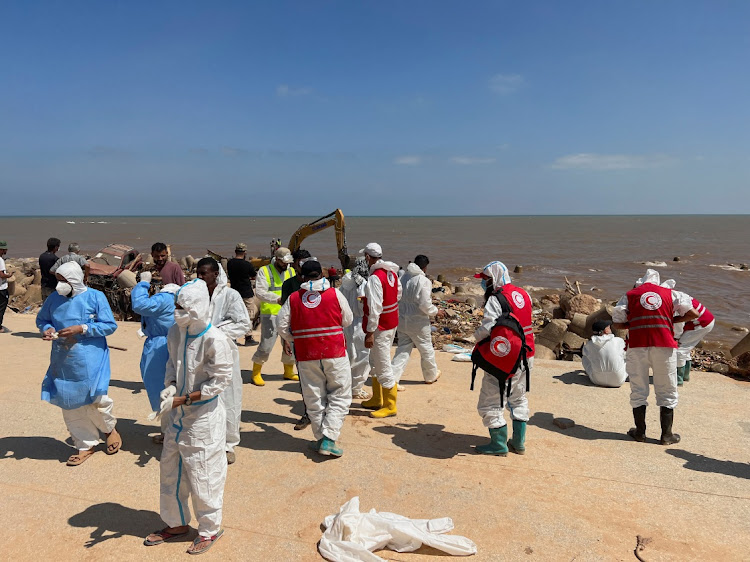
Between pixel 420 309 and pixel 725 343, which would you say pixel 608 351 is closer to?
pixel 420 309

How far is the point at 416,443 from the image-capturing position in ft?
16.7

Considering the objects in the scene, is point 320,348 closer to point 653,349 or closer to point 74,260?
point 653,349

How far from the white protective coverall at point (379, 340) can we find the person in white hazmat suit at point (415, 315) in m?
0.52

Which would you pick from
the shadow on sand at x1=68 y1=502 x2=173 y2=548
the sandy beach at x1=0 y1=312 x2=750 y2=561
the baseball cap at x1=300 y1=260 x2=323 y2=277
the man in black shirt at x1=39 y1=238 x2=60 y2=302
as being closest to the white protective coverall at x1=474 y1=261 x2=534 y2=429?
the sandy beach at x1=0 y1=312 x2=750 y2=561

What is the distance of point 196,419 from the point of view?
10.4 feet

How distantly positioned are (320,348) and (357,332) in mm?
1654

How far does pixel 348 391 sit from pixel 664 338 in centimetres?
319

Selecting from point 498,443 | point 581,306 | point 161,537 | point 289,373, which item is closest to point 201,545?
point 161,537

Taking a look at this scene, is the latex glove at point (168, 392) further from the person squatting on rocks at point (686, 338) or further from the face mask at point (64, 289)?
the person squatting on rocks at point (686, 338)

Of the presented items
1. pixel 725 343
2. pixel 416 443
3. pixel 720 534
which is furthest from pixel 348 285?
pixel 725 343

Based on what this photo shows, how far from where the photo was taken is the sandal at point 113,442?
4.72 metres

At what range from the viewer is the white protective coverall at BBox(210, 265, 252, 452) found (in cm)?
447

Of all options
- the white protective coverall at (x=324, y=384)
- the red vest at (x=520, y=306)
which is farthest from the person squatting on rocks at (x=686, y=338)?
the white protective coverall at (x=324, y=384)

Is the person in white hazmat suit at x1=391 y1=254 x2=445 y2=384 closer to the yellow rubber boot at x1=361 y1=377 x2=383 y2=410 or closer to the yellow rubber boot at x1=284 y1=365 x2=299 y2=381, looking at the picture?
the yellow rubber boot at x1=361 y1=377 x2=383 y2=410
